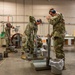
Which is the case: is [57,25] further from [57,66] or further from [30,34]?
[30,34]

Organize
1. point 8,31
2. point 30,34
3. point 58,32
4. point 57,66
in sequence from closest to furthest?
1. point 57,66
2. point 58,32
3. point 30,34
4. point 8,31

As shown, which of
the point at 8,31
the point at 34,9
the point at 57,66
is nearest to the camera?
the point at 57,66

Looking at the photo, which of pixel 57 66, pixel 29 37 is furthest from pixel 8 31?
pixel 57 66

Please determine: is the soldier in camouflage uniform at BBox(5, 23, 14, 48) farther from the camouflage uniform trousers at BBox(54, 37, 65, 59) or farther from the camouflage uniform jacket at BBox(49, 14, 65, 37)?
the camouflage uniform trousers at BBox(54, 37, 65, 59)

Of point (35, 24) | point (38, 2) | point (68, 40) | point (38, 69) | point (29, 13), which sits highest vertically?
point (38, 2)

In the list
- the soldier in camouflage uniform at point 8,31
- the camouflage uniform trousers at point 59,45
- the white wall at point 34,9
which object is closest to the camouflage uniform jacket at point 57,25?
the camouflage uniform trousers at point 59,45

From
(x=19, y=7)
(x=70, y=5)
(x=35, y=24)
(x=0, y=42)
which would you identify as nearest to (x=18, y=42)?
(x=0, y=42)

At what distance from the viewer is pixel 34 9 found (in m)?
11.3

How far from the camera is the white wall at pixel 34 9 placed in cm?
1105

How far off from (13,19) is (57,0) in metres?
3.56

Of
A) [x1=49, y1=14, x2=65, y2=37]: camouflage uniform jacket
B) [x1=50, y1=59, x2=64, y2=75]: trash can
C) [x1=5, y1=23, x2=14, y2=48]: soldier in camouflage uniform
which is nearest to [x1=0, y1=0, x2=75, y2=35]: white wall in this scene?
[x1=5, y1=23, x2=14, y2=48]: soldier in camouflage uniform

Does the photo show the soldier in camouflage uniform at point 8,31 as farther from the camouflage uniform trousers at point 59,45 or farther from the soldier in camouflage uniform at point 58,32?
the camouflage uniform trousers at point 59,45

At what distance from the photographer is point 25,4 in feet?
36.6

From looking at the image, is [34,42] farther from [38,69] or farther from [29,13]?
[29,13]
